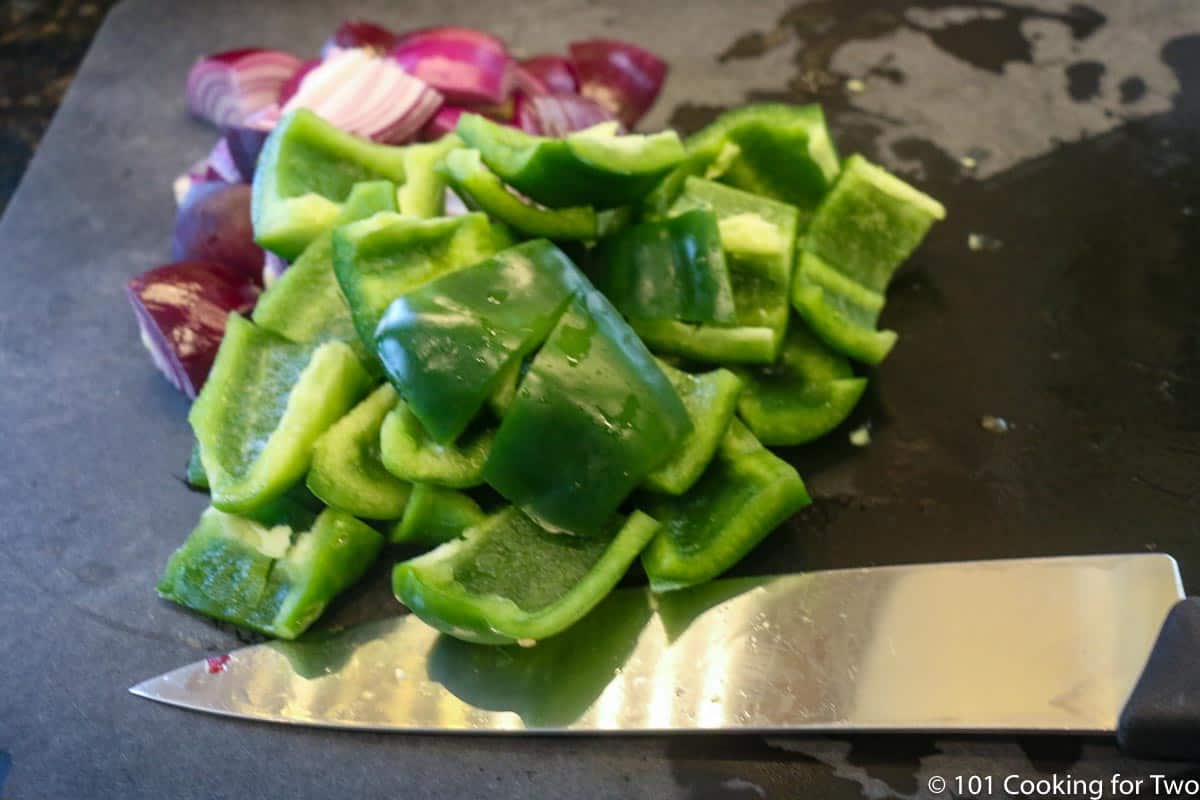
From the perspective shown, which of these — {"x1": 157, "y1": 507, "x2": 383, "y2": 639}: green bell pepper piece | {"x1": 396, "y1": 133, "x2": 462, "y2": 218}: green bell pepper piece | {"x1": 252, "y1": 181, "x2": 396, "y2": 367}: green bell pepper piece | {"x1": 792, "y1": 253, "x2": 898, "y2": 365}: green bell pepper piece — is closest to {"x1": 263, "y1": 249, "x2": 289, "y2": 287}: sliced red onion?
{"x1": 252, "y1": 181, "x2": 396, "y2": 367}: green bell pepper piece

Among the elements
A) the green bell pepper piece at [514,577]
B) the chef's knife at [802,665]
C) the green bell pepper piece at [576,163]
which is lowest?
the chef's knife at [802,665]

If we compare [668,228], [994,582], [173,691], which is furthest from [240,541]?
[994,582]

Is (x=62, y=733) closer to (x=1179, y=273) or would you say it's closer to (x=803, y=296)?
(x=803, y=296)

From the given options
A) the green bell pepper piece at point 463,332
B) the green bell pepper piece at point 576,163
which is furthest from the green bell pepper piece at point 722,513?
the green bell pepper piece at point 576,163

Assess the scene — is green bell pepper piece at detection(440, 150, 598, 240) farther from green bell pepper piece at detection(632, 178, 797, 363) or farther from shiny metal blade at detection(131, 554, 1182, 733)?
shiny metal blade at detection(131, 554, 1182, 733)

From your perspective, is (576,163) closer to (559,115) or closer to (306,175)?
(306,175)

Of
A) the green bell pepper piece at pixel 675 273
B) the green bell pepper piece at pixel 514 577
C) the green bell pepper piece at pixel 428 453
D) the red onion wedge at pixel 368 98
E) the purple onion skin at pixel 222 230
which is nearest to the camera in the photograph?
the green bell pepper piece at pixel 514 577

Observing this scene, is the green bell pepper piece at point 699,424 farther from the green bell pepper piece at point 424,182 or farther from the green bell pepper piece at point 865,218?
the green bell pepper piece at point 424,182
